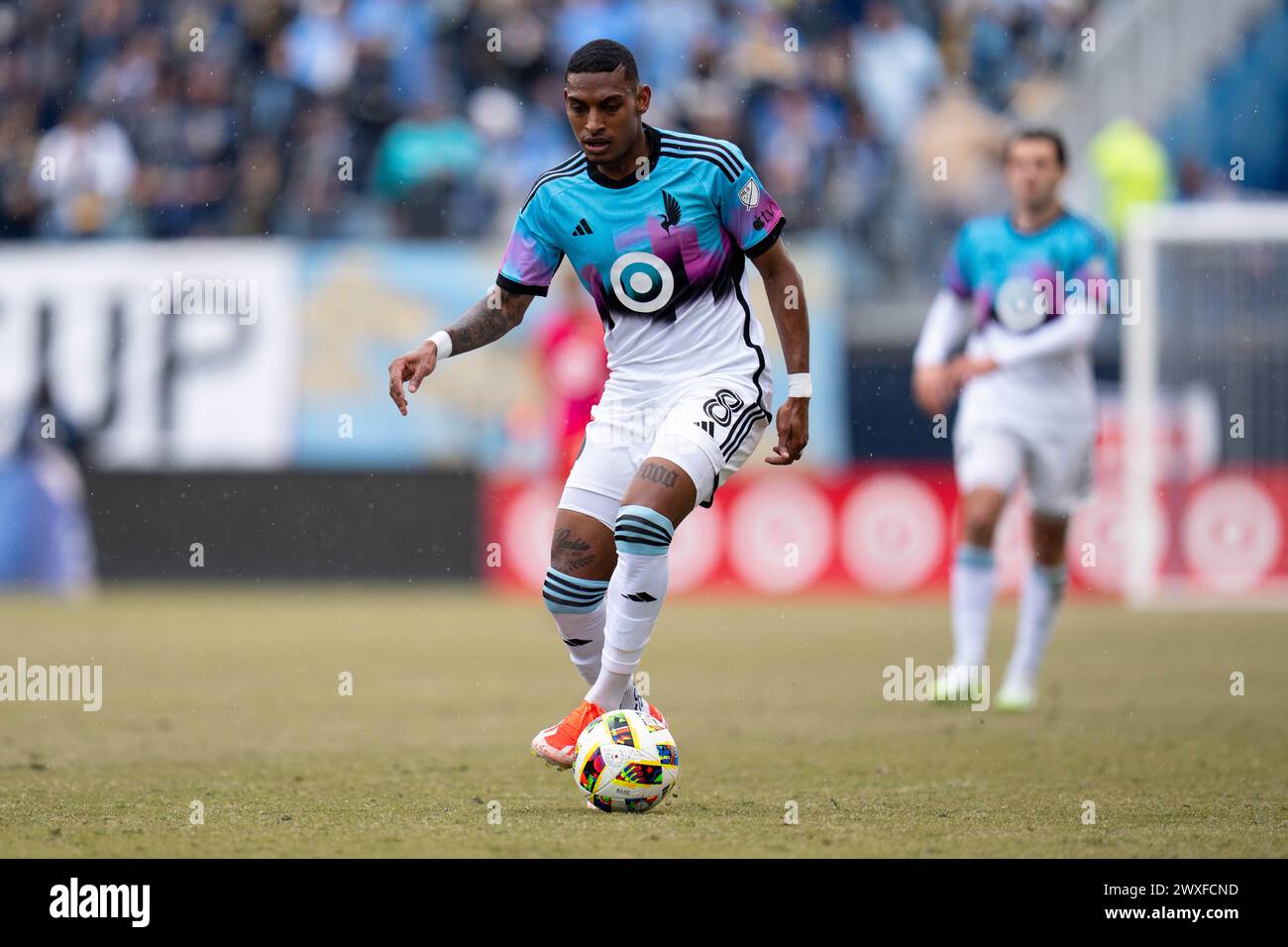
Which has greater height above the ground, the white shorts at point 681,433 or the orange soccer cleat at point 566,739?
the white shorts at point 681,433

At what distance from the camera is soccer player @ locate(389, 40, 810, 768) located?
22.5ft

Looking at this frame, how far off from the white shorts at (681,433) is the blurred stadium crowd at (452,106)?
10.5m

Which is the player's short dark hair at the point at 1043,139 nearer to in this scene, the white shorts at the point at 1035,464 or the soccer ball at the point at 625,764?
the white shorts at the point at 1035,464

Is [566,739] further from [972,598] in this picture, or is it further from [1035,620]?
[1035,620]

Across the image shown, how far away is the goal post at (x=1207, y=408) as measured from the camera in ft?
52.9

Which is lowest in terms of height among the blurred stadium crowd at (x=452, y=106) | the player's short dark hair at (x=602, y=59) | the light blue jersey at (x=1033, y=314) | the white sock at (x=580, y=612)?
the white sock at (x=580, y=612)

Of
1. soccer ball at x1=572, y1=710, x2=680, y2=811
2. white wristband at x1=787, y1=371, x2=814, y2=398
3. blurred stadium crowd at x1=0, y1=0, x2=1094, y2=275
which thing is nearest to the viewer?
soccer ball at x1=572, y1=710, x2=680, y2=811

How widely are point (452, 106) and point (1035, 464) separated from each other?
932 cm

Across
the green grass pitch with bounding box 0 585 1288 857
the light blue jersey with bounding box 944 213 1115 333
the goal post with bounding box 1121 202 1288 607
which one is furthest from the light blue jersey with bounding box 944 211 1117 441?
the goal post with bounding box 1121 202 1288 607

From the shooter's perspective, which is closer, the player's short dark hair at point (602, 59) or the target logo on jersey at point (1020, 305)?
the player's short dark hair at point (602, 59)

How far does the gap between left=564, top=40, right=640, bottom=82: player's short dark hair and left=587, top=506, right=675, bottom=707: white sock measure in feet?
4.62

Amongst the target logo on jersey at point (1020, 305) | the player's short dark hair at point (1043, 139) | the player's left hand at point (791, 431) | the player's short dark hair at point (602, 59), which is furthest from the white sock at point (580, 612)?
the player's short dark hair at point (1043, 139)

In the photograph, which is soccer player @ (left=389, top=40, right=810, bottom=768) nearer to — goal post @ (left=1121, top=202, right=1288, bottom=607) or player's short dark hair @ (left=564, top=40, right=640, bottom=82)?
player's short dark hair @ (left=564, top=40, right=640, bottom=82)
